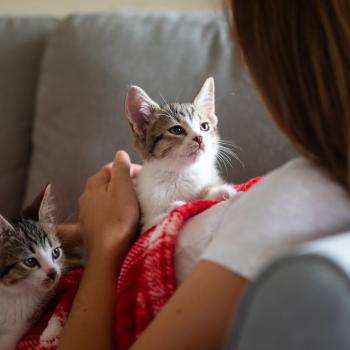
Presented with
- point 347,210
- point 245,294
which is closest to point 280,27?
point 347,210

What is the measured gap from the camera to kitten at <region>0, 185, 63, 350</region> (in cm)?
111

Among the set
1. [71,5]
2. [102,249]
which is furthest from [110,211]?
[71,5]

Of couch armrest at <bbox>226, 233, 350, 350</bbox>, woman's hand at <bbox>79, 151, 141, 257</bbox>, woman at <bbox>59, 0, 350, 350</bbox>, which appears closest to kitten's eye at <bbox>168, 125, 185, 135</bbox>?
woman's hand at <bbox>79, 151, 141, 257</bbox>

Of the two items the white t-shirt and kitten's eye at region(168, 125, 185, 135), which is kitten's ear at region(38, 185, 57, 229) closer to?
kitten's eye at region(168, 125, 185, 135)

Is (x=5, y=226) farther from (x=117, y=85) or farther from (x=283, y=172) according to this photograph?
(x=283, y=172)

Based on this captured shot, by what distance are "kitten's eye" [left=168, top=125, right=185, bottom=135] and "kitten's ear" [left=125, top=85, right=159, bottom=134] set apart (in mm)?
85

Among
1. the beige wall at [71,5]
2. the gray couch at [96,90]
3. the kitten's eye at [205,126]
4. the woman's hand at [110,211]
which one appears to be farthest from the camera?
the beige wall at [71,5]

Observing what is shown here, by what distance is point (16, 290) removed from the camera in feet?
3.76

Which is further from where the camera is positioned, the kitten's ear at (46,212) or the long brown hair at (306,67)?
the kitten's ear at (46,212)

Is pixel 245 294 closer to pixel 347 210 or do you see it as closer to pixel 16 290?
pixel 347 210

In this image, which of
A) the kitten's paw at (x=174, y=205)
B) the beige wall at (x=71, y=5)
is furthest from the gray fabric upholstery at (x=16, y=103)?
the kitten's paw at (x=174, y=205)

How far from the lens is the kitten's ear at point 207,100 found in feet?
4.43

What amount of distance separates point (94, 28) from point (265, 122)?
25.7 inches

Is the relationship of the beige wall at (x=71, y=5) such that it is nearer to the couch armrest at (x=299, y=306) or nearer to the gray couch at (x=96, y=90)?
the gray couch at (x=96, y=90)
